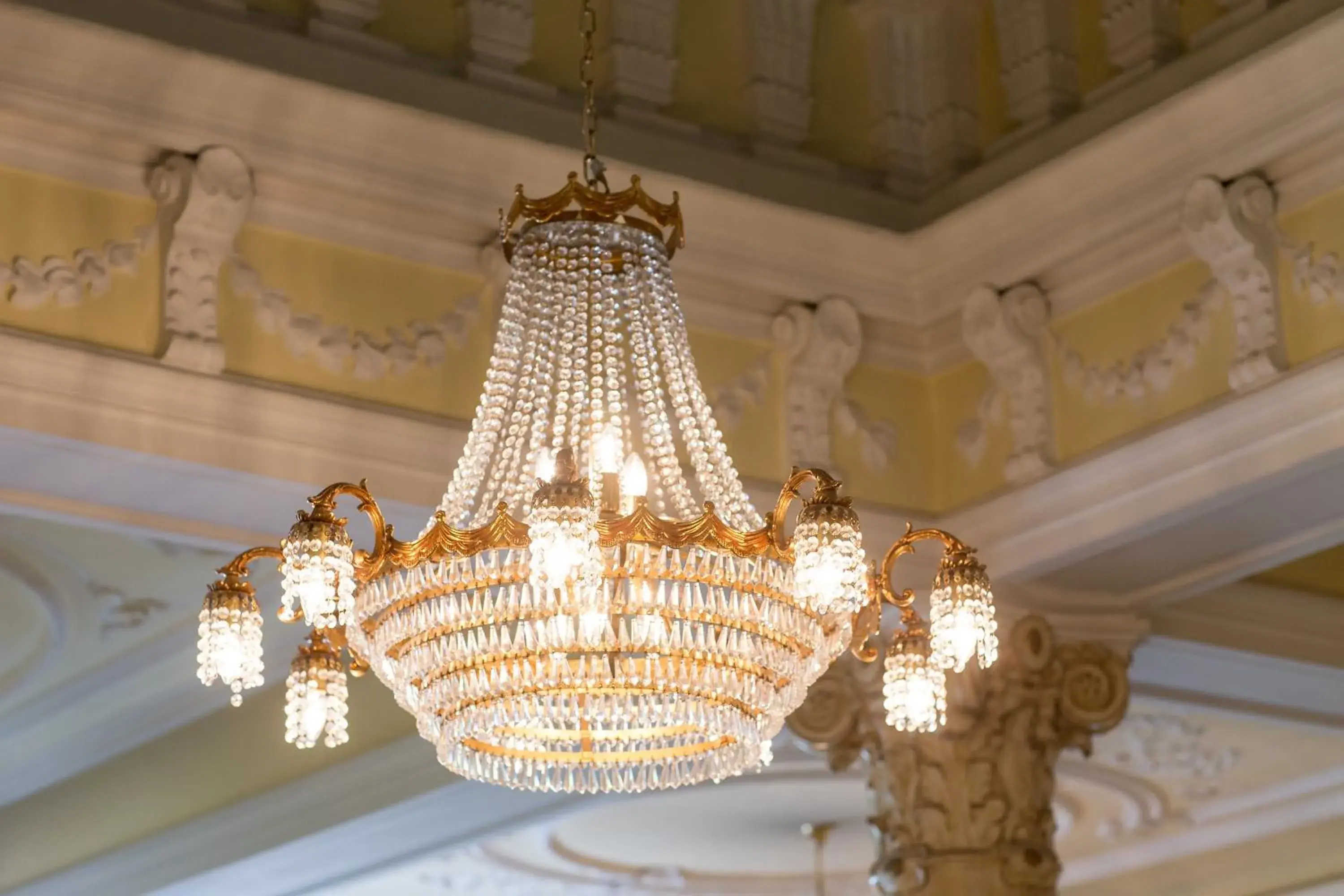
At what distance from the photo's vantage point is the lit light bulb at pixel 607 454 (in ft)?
13.6

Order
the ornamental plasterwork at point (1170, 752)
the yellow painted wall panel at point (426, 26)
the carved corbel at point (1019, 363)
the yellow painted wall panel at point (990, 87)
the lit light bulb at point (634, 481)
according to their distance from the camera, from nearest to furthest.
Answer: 1. the lit light bulb at point (634, 481)
2. the yellow painted wall panel at point (426, 26)
3. the carved corbel at point (1019, 363)
4. the yellow painted wall panel at point (990, 87)
5. the ornamental plasterwork at point (1170, 752)

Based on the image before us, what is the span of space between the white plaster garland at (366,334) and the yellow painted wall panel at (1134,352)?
1.64 metres

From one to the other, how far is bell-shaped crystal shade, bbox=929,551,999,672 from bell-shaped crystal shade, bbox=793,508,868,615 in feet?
0.85

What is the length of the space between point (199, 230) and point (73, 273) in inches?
13.3

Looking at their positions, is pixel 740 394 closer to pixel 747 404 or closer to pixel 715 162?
pixel 747 404

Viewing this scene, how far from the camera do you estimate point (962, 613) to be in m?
4.03

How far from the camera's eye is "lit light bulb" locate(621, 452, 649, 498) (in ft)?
13.5

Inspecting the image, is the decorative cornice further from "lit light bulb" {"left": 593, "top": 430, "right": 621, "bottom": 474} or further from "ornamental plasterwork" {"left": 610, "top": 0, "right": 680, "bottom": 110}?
"lit light bulb" {"left": 593, "top": 430, "right": 621, "bottom": 474}

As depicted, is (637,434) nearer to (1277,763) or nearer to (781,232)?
(781,232)

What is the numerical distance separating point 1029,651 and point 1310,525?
36.6 inches

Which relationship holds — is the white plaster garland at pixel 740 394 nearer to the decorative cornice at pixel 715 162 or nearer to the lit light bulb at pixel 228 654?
the decorative cornice at pixel 715 162

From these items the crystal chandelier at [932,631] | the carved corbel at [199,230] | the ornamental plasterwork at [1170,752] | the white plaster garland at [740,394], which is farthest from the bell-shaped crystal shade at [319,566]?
the ornamental plasterwork at [1170,752]

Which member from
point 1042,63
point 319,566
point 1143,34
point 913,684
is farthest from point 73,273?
point 1143,34

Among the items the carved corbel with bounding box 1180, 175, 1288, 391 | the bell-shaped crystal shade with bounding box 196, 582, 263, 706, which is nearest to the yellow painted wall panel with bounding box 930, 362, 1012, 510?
the carved corbel with bounding box 1180, 175, 1288, 391
